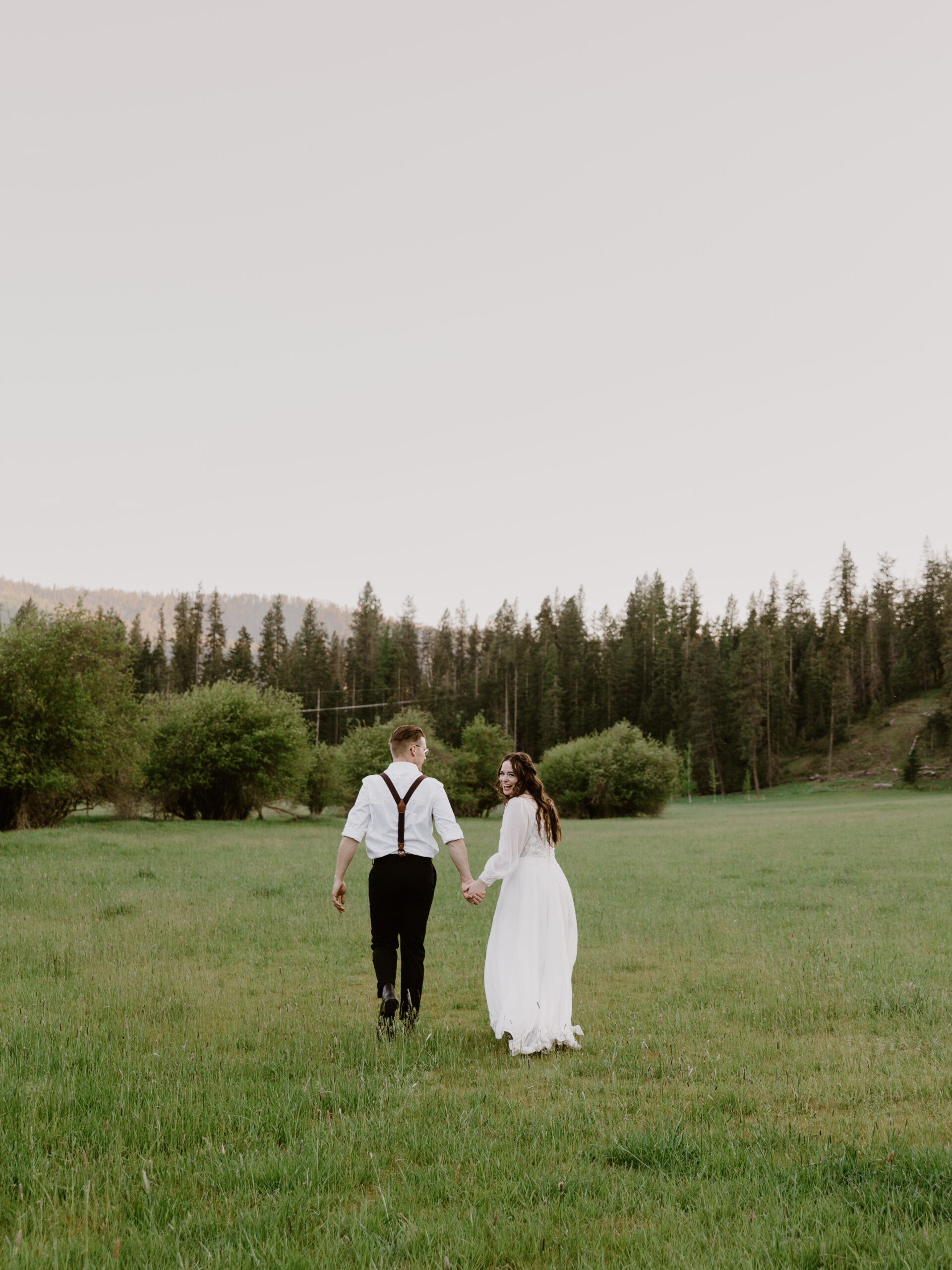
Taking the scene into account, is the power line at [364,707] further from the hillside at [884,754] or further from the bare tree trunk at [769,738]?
the hillside at [884,754]

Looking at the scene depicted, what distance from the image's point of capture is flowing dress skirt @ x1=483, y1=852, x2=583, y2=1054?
7.46 meters

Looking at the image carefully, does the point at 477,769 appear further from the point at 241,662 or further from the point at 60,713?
the point at 241,662

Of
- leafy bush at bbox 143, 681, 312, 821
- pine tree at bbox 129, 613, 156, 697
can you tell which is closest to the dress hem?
leafy bush at bbox 143, 681, 312, 821

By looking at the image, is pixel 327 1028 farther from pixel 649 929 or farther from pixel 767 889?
pixel 767 889

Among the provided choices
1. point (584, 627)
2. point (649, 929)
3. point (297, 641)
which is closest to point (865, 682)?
point (584, 627)

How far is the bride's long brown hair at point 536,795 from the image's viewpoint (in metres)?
8.10

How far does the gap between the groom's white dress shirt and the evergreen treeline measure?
93.6 meters

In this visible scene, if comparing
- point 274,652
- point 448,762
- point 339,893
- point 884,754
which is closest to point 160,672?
point 274,652

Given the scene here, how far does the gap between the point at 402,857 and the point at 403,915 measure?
0.53 metres

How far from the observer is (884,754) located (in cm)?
9669

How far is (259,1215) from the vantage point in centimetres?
399

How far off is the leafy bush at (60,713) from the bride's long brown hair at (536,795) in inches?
1218

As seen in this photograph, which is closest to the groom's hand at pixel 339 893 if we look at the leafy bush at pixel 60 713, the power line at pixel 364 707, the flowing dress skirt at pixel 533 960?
the flowing dress skirt at pixel 533 960

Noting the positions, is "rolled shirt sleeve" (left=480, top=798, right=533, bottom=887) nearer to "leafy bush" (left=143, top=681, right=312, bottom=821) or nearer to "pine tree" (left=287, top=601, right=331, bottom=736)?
"leafy bush" (left=143, top=681, right=312, bottom=821)
